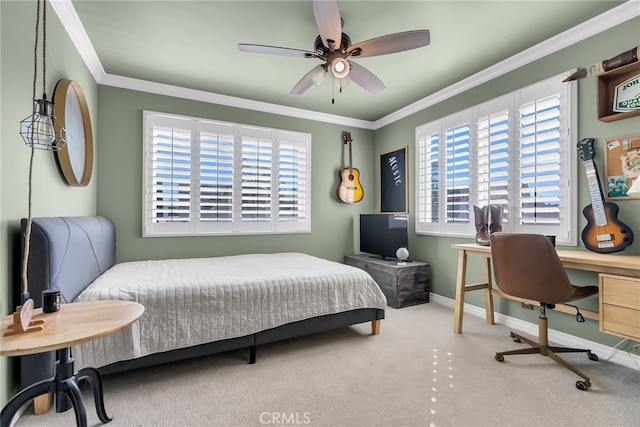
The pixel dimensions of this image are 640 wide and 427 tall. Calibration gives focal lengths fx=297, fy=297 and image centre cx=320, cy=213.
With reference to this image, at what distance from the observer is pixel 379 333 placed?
2766 millimetres

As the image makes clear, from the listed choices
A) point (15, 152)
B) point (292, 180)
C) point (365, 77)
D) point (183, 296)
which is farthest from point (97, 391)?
point (292, 180)

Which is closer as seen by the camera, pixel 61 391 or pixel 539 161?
pixel 61 391

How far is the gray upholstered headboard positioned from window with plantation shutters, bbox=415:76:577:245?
3510 mm

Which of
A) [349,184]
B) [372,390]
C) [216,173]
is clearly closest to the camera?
[372,390]

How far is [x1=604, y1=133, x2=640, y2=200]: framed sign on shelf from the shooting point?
6.83 ft

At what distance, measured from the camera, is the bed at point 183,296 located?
1.71 meters

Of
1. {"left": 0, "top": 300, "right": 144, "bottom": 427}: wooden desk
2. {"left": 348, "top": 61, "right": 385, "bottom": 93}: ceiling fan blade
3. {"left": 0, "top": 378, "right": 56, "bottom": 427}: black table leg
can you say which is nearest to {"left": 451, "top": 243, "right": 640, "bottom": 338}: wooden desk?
{"left": 348, "top": 61, "right": 385, "bottom": 93}: ceiling fan blade

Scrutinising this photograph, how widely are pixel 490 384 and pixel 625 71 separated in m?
2.38

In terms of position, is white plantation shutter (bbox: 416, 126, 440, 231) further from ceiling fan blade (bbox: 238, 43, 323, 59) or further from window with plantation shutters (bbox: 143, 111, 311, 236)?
ceiling fan blade (bbox: 238, 43, 323, 59)

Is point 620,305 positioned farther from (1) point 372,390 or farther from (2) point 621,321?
(1) point 372,390

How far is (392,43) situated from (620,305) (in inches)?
82.5

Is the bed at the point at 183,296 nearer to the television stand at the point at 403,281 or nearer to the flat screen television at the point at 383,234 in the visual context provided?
the television stand at the point at 403,281

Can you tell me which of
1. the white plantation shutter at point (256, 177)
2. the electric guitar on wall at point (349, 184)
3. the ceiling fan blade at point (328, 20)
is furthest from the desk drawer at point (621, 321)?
the white plantation shutter at point (256, 177)

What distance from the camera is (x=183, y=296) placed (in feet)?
6.65
